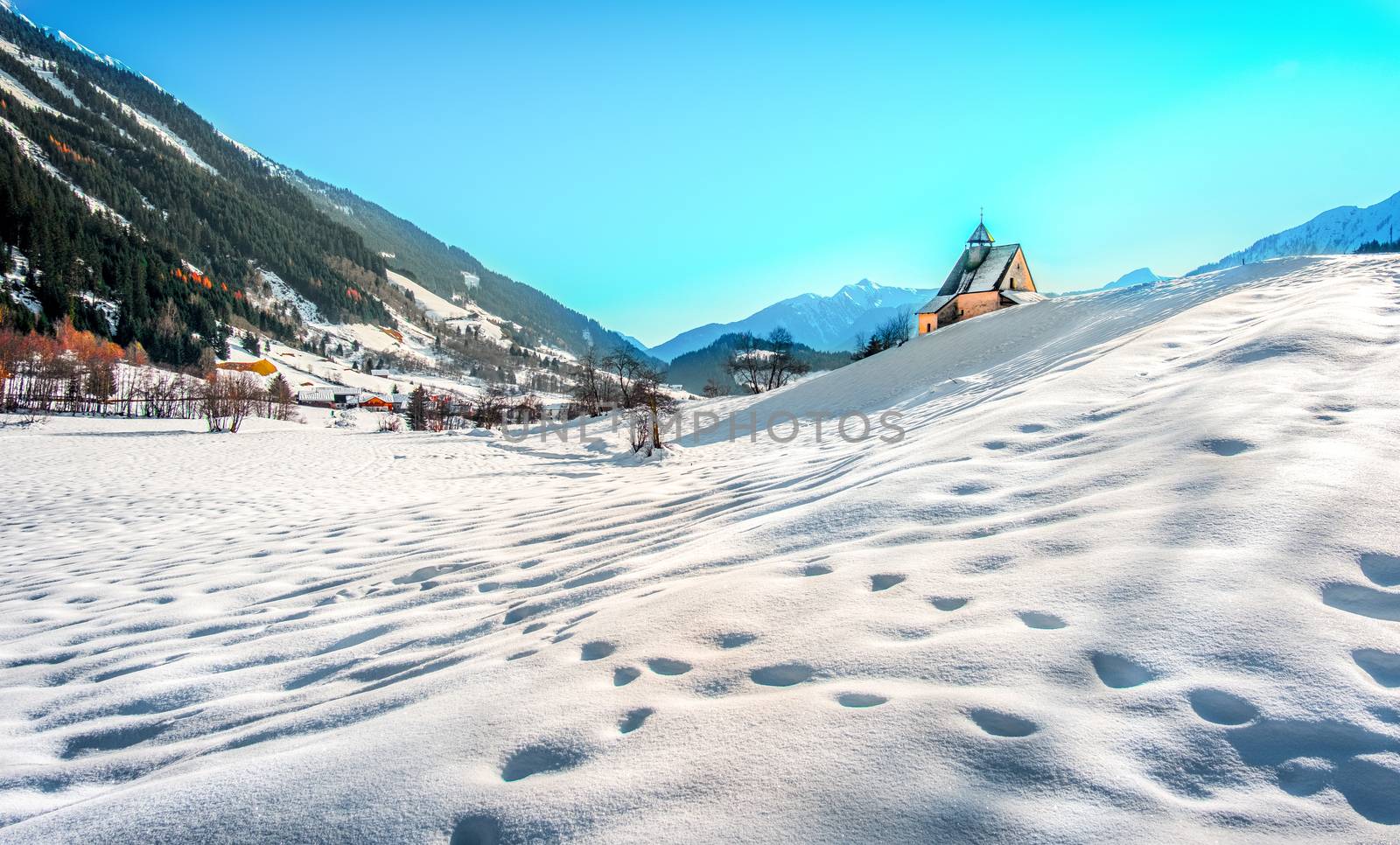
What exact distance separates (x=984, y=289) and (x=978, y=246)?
609 cm

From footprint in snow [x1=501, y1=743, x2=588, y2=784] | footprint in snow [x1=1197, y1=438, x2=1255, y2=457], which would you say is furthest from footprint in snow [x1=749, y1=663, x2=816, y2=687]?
Result: footprint in snow [x1=1197, y1=438, x2=1255, y2=457]

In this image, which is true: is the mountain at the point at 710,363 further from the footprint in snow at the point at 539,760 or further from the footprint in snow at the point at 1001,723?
the footprint in snow at the point at 539,760

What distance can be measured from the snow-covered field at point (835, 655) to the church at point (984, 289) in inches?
1163

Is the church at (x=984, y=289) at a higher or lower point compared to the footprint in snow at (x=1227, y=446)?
higher

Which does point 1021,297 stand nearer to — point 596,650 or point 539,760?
point 596,650

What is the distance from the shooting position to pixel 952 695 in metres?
1.60

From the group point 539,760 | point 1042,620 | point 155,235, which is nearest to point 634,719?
point 539,760

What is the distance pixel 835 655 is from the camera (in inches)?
77.2

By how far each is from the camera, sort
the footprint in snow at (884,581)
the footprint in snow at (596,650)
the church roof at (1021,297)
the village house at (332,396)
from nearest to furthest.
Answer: the footprint in snow at (596,650), the footprint in snow at (884,581), the church roof at (1021,297), the village house at (332,396)

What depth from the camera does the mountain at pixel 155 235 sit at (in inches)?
2525

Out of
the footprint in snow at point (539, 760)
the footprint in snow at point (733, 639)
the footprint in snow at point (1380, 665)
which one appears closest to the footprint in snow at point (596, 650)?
the footprint in snow at point (733, 639)

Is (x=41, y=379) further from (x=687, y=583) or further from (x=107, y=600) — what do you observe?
(x=687, y=583)

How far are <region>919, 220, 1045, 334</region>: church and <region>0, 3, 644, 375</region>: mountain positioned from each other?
7686cm

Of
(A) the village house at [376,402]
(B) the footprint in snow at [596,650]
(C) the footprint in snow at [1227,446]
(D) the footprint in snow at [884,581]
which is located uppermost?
(A) the village house at [376,402]
